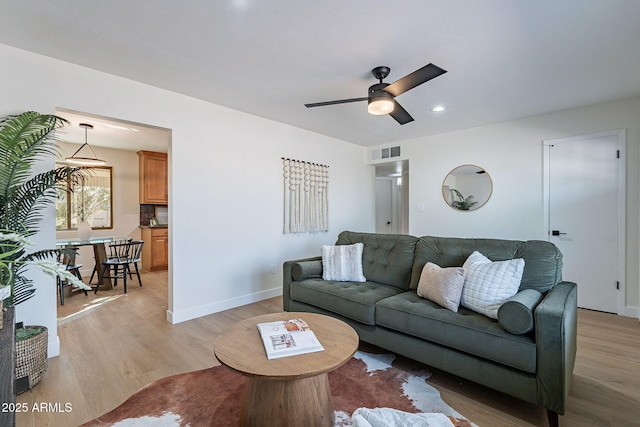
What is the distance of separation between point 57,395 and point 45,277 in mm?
1003

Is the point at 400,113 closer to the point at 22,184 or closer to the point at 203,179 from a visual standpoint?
the point at 203,179

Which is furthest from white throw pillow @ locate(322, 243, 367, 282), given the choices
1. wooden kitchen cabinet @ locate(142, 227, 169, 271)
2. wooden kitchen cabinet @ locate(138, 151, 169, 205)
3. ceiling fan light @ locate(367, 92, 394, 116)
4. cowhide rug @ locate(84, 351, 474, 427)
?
wooden kitchen cabinet @ locate(138, 151, 169, 205)

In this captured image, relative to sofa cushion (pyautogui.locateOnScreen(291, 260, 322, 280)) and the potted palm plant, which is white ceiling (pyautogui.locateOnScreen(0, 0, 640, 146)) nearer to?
the potted palm plant

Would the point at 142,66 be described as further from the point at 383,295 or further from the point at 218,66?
the point at 383,295

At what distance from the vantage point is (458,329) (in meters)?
1.89

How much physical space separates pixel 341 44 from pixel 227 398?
8.50 feet

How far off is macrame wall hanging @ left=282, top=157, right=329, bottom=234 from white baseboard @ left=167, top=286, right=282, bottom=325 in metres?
0.91

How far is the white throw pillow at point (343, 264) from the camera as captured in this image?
9.88ft

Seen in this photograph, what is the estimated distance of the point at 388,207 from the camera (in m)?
7.85

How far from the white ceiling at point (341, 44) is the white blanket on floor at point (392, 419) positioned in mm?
2094

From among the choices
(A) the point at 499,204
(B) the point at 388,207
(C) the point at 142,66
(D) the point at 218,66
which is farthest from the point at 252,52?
(B) the point at 388,207

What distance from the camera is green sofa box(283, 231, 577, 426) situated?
162 centimetres

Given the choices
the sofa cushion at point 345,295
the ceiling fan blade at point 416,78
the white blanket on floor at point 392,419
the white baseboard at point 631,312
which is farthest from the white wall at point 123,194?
the white baseboard at point 631,312

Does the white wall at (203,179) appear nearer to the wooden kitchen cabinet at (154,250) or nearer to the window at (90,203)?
the wooden kitchen cabinet at (154,250)
